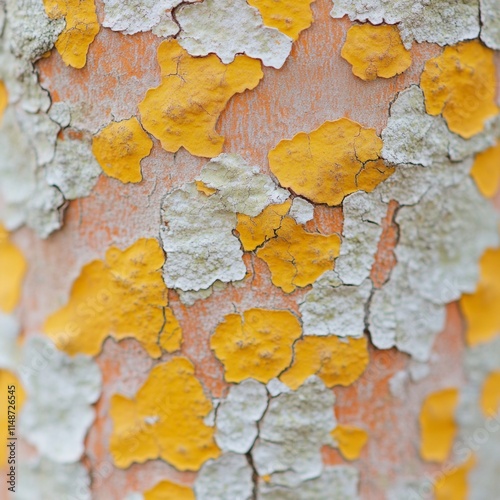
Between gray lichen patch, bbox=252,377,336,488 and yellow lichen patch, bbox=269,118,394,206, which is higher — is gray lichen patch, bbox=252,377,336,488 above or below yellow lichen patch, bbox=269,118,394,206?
below

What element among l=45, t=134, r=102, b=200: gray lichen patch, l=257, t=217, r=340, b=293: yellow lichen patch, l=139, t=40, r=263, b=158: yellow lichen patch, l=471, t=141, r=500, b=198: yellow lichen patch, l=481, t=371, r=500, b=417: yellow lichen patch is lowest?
l=481, t=371, r=500, b=417: yellow lichen patch

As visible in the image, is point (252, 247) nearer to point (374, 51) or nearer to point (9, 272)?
point (374, 51)

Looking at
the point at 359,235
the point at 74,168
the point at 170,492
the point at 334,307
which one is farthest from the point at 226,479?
the point at 74,168

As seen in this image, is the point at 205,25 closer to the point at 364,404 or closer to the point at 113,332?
the point at 113,332

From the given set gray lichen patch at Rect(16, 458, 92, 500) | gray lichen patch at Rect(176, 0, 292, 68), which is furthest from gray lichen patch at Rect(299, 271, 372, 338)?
gray lichen patch at Rect(16, 458, 92, 500)

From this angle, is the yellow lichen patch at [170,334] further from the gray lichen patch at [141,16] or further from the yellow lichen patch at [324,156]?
the gray lichen patch at [141,16]

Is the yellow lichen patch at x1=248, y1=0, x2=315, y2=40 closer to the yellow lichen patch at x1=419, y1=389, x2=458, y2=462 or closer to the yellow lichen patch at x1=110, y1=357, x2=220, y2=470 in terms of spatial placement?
the yellow lichen patch at x1=110, y1=357, x2=220, y2=470
